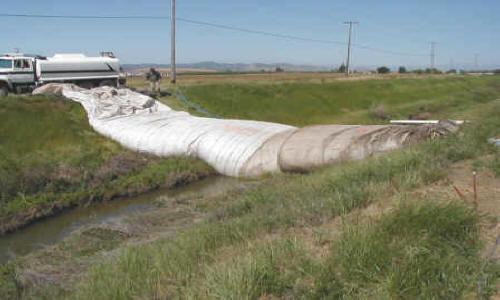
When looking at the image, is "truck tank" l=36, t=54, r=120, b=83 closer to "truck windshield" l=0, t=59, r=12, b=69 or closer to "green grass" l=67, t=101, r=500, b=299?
"truck windshield" l=0, t=59, r=12, b=69

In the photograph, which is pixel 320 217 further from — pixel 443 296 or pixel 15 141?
pixel 15 141

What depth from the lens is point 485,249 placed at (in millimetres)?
4121

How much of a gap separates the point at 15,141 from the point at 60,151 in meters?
1.70

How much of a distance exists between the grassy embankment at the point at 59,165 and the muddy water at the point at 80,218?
305 millimetres

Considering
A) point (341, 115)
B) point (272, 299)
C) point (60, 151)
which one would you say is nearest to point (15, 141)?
point (60, 151)

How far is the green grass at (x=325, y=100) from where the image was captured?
26.1 m

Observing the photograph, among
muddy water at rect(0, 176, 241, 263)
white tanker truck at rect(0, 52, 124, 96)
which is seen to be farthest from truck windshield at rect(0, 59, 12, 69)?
muddy water at rect(0, 176, 241, 263)

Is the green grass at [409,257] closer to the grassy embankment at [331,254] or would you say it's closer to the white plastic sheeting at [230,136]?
the grassy embankment at [331,254]

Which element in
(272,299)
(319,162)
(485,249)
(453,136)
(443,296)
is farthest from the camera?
(319,162)

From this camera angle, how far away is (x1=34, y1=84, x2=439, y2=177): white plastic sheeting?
12367 millimetres

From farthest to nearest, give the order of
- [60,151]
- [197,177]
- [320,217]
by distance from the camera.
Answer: [60,151] < [197,177] < [320,217]

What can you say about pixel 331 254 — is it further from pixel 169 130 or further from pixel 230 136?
pixel 169 130

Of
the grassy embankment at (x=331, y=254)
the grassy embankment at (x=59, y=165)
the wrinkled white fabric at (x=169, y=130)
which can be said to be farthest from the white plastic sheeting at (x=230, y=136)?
the grassy embankment at (x=331, y=254)

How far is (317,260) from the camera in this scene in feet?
14.0
